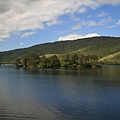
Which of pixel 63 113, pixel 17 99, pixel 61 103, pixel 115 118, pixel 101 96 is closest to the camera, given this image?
pixel 115 118

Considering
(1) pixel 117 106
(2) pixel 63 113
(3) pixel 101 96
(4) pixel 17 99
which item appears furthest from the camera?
(3) pixel 101 96

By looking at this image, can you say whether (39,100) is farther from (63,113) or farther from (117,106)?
(117,106)

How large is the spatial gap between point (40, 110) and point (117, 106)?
1575 cm

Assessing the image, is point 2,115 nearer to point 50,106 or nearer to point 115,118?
A: point 50,106

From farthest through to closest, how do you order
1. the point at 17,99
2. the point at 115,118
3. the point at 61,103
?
the point at 17,99 < the point at 61,103 < the point at 115,118

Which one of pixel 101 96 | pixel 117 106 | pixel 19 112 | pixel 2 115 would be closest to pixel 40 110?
pixel 19 112

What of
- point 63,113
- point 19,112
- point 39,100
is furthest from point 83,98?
point 19,112

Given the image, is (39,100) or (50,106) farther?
(39,100)

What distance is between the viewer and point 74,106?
50.4m

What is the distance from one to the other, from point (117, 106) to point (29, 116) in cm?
1863

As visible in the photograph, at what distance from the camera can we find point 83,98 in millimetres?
59219

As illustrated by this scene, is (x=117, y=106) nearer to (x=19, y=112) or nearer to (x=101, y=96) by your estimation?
(x=101, y=96)

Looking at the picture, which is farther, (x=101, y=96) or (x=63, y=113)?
(x=101, y=96)

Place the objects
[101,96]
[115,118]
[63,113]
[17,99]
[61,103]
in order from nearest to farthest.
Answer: [115,118] → [63,113] → [61,103] → [17,99] → [101,96]
